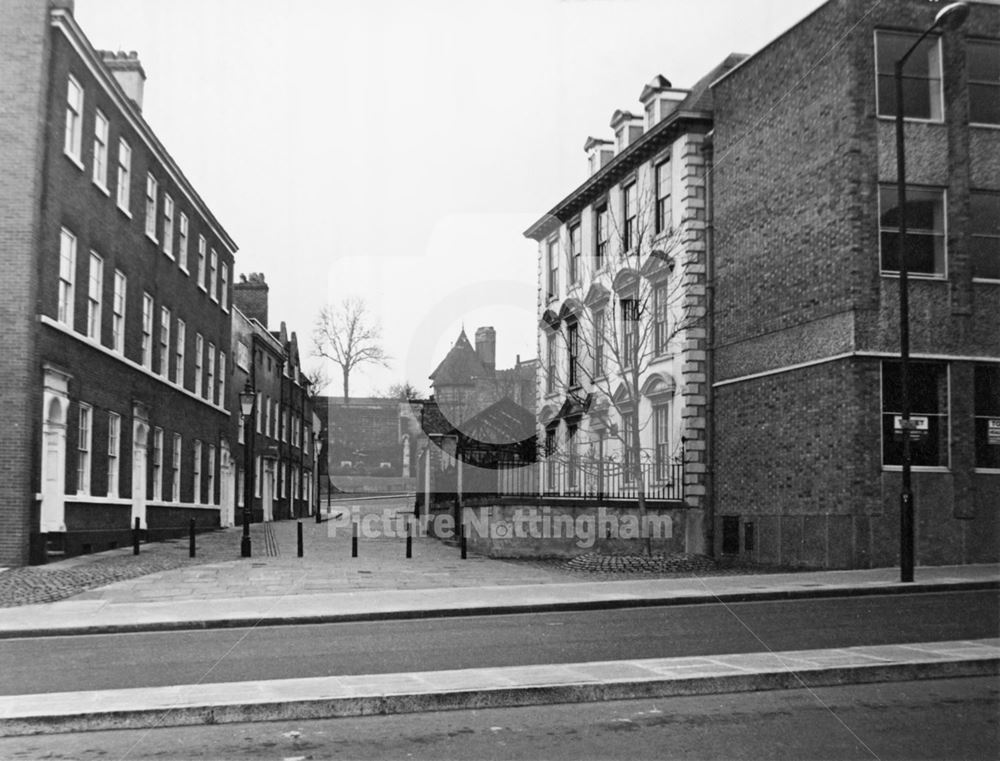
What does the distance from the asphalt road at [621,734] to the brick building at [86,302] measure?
51.1 ft

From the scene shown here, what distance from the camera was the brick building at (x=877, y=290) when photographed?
2156cm

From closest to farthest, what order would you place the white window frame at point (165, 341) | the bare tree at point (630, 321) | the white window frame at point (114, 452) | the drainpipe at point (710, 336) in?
1. the bare tree at point (630, 321)
2. the white window frame at point (114, 452)
3. the drainpipe at point (710, 336)
4. the white window frame at point (165, 341)

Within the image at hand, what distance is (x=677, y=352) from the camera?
28.1m

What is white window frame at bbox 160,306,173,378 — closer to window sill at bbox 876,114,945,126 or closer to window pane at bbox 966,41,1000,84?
window sill at bbox 876,114,945,126

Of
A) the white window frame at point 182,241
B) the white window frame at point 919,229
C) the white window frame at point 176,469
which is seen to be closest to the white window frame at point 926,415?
the white window frame at point 919,229

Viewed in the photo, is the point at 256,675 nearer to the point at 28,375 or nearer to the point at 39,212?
the point at 28,375

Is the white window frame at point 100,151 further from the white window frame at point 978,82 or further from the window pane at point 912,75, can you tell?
the white window frame at point 978,82

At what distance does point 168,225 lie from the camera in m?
33.1

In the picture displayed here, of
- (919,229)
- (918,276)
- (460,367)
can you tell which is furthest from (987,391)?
(460,367)

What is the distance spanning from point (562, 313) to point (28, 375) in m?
17.5

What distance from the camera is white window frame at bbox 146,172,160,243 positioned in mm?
30625

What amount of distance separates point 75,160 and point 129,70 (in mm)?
8687

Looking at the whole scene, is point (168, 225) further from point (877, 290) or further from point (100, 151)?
point (877, 290)

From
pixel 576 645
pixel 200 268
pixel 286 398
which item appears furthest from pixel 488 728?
pixel 286 398
